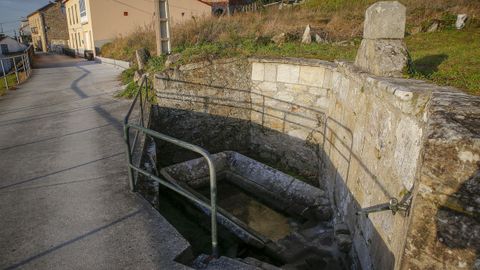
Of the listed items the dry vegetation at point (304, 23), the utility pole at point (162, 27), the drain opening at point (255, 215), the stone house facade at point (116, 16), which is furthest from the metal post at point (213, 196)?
the stone house facade at point (116, 16)

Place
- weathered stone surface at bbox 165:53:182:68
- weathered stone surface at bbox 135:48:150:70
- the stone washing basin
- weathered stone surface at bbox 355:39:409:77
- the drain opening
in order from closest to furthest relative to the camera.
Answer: weathered stone surface at bbox 355:39:409:77, the drain opening, the stone washing basin, weathered stone surface at bbox 165:53:182:68, weathered stone surface at bbox 135:48:150:70

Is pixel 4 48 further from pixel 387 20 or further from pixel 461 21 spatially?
pixel 387 20

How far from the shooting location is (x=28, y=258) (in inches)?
105

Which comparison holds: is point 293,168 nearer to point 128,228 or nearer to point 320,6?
point 128,228

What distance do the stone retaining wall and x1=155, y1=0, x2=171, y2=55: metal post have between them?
9.39ft

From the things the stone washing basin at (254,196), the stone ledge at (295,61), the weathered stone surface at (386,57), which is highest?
the weathered stone surface at (386,57)

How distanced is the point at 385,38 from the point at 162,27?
764cm

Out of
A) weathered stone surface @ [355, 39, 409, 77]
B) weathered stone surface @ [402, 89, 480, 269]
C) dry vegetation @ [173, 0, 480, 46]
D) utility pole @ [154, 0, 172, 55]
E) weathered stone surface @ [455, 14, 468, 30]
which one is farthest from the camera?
dry vegetation @ [173, 0, 480, 46]

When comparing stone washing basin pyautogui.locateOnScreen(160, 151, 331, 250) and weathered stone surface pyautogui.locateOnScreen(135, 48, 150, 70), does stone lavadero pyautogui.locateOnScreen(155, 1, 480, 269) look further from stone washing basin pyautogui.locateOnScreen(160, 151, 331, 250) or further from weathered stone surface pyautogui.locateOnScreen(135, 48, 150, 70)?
weathered stone surface pyautogui.locateOnScreen(135, 48, 150, 70)

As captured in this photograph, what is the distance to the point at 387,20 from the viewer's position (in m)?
4.32

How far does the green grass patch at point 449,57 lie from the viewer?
4117 mm

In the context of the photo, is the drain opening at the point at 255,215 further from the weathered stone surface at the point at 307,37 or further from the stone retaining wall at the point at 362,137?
the weathered stone surface at the point at 307,37

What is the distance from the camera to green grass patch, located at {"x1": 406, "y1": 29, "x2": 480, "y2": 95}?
4.12 meters

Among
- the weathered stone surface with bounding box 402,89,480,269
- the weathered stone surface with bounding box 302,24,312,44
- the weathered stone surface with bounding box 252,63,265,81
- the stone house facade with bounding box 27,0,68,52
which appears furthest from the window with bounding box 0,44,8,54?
the weathered stone surface with bounding box 402,89,480,269
